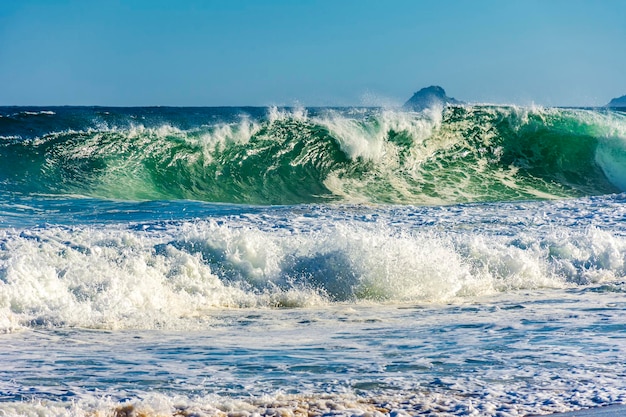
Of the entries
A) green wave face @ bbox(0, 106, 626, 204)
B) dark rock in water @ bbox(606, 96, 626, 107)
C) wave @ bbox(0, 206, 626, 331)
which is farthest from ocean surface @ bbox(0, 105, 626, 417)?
dark rock in water @ bbox(606, 96, 626, 107)

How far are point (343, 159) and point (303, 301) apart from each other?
1411 centimetres

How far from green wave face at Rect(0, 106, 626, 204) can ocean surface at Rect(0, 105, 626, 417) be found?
0.62 feet

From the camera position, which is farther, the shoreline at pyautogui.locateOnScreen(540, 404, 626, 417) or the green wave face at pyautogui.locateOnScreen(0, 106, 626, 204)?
the green wave face at pyautogui.locateOnScreen(0, 106, 626, 204)

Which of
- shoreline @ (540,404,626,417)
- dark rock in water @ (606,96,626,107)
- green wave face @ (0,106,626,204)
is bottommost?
shoreline @ (540,404,626,417)

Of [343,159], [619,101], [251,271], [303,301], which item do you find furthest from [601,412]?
[619,101]

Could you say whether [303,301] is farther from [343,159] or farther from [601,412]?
[343,159]

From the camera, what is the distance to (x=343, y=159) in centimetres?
2239

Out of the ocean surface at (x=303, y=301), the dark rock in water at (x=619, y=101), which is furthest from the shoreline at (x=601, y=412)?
the dark rock in water at (x=619, y=101)

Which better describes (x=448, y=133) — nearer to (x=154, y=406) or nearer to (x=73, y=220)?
(x=73, y=220)

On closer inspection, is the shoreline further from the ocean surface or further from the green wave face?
the green wave face

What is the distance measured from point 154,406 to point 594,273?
22.6ft

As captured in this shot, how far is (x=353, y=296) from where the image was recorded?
881cm

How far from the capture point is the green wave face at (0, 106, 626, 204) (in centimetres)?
2025

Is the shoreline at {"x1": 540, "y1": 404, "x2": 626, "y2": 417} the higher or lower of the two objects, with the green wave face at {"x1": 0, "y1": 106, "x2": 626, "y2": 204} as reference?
lower
